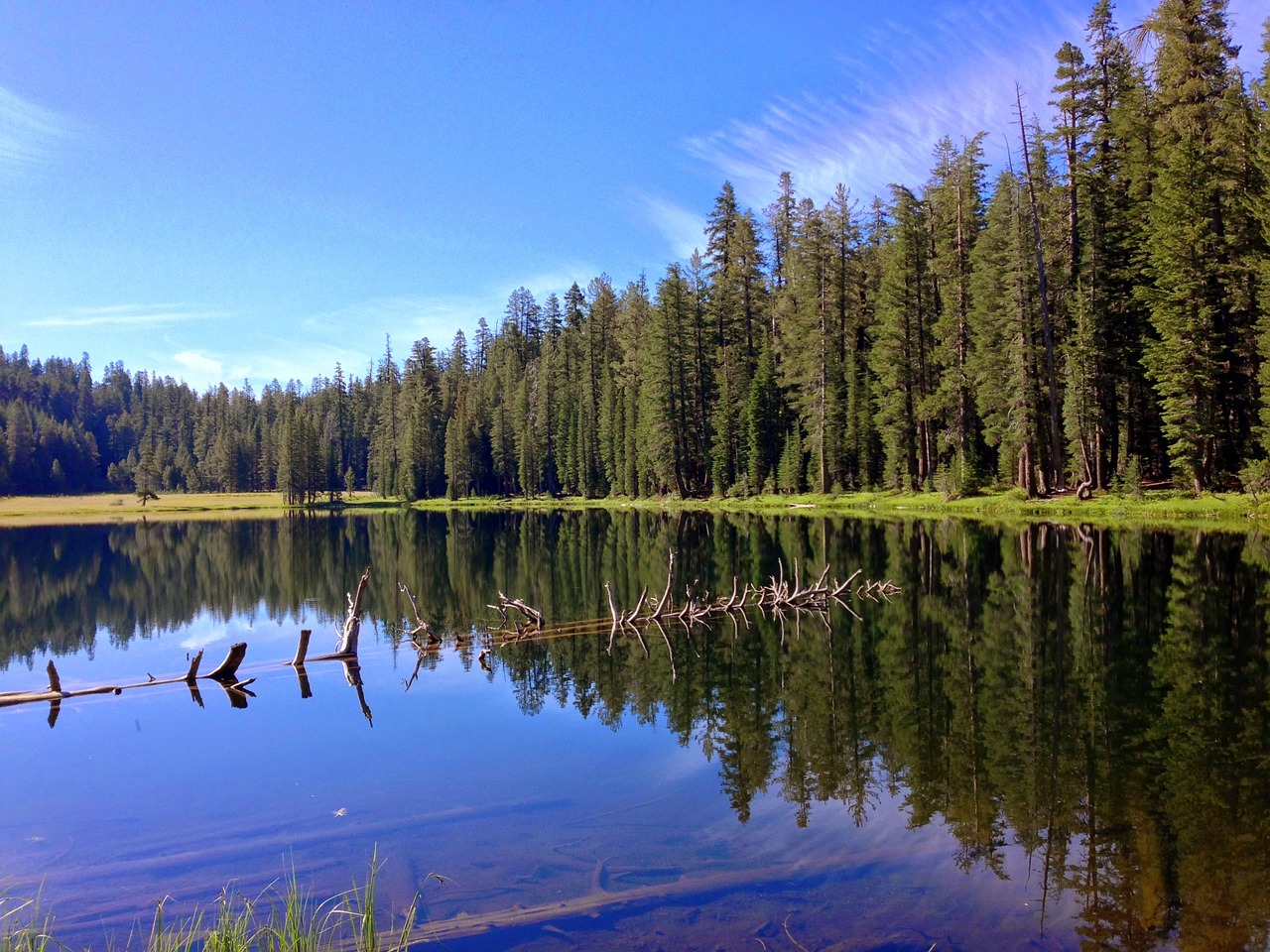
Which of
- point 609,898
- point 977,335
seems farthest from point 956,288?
point 609,898

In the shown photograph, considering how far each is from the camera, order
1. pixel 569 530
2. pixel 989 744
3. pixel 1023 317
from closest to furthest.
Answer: pixel 989 744 < pixel 1023 317 < pixel 569 530

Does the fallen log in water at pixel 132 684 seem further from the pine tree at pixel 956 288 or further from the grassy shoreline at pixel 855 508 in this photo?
the pine tree at pixel 956 288

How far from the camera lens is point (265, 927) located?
5750 mm

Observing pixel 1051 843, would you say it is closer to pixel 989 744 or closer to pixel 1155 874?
pixel 1155 874

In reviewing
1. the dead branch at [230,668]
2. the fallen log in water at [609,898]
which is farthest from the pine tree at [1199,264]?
the dead branch at [230,668]

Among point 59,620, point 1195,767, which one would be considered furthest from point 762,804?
point 59,620

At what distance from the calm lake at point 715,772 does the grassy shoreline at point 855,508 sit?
41.5ft

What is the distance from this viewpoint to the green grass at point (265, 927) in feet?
18.2

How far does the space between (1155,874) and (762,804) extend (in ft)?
12.1

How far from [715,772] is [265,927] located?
592 cm

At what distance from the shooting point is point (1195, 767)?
373 inches

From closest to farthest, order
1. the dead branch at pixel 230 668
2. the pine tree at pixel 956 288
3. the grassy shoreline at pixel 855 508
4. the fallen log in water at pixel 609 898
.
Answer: the fallen log in water at pixel 609 898, the dead branch at pixel 230 668, the grassy shoreline at pixel 855 508, the pine tree at pixel 956 288

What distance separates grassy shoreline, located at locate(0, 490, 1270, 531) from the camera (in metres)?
33.7

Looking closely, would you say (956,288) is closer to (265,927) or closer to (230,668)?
(230,668)
